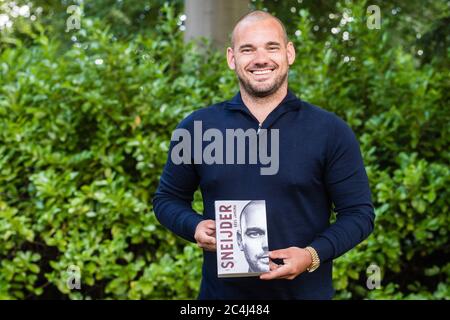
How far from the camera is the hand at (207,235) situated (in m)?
2.32

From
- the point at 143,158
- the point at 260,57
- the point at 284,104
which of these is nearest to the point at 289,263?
the point at 284,104

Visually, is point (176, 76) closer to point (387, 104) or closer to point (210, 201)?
point (387, 104)

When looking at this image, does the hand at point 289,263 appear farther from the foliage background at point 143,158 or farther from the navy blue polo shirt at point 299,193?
the foliage background at point 143,158

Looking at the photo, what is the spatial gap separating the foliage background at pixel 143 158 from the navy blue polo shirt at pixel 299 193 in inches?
69.6

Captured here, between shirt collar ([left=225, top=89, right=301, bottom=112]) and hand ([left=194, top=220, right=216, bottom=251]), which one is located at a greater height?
shirt collar ([left=225, top=89, right=301, bottom=112])

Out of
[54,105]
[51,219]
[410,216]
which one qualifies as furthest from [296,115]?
[54,105]

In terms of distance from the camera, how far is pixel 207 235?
7.68ft

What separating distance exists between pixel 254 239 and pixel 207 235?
198mm

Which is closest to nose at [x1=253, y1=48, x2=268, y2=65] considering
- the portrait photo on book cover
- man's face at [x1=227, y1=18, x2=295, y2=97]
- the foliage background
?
man's face at [x1=227, y1=18, x2=295, y2=97]

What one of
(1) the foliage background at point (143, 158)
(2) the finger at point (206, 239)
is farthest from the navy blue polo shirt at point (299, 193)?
(1) the foliage background at point (143, 158)

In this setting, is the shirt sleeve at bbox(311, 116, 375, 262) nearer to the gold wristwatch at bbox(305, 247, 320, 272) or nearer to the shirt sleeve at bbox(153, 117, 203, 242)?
the gold wristwatch at bbox(305, 247, 320, 272)

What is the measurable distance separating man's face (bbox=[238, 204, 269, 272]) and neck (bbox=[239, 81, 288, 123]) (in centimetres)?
46

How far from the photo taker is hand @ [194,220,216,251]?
232cm
